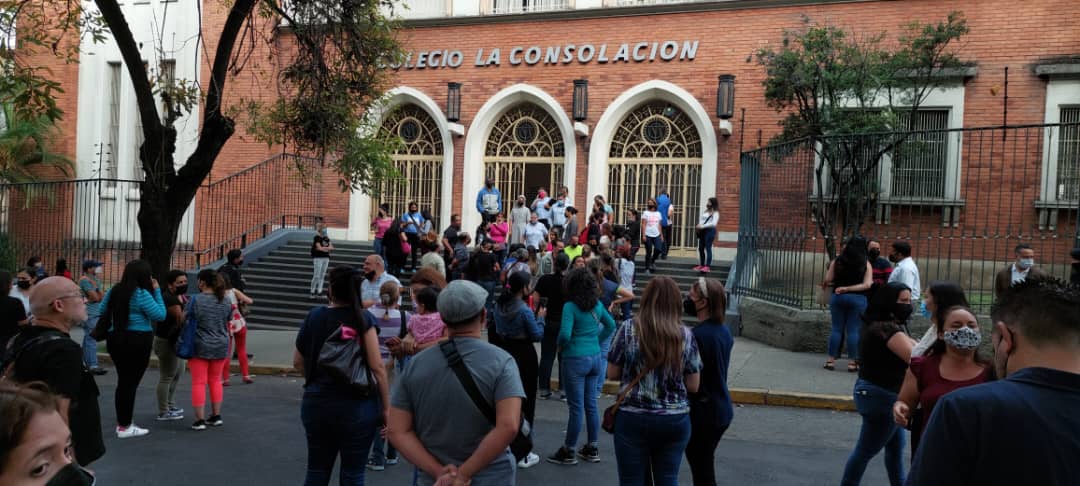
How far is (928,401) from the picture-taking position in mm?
4449

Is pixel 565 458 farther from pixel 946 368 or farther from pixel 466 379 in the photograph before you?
pixel 466 379

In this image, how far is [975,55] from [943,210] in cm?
670

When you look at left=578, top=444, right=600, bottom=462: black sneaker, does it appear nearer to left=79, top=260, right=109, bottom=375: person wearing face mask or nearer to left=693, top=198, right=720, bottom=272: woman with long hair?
left=79, top=260, right=109, bottom=375: person wearing face mask

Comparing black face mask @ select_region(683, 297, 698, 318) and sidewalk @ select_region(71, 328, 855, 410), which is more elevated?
black face mask @ select_region(683, 297, 698, 318)

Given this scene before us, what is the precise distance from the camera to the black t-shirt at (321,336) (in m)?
5.04

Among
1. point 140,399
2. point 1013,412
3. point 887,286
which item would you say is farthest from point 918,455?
point 140,399

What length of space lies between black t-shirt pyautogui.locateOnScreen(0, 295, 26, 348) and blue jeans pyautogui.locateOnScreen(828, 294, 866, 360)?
907 cm

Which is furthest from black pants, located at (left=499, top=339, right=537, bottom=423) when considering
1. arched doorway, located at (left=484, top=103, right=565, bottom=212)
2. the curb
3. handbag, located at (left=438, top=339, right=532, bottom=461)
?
arched doorway, located at (left=484, top=103, right=565, bottom=212)

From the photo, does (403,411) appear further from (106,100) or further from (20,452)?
(106,100)

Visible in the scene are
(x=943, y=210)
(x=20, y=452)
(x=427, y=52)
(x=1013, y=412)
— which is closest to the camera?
(x=20, y=452)

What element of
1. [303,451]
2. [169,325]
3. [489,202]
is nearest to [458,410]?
[303,451]

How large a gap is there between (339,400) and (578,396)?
262cm

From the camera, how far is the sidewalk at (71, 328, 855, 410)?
9938mm

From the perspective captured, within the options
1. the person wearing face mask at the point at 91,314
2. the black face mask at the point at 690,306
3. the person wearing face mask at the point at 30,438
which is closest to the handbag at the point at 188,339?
the person wearing face mask at the point at 91,314
